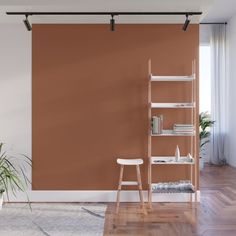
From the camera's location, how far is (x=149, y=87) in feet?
15.1

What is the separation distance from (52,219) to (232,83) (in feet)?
A: 17.3

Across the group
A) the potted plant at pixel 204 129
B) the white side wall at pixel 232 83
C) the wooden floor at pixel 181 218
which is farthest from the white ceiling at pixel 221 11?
the wooden floor at pixel 181 218

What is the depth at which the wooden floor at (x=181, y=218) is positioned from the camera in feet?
11.7

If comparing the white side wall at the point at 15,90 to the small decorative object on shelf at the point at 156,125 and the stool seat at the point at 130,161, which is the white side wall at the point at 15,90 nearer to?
the stool seat at the point at 130,161

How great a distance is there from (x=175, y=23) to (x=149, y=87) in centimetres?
102

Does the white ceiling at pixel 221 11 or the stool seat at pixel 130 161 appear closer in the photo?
the stool seat at pixel 130 161

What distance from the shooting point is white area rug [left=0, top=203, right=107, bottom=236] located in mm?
3570

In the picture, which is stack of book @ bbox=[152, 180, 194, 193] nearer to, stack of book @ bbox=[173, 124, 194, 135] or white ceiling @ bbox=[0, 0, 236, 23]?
stack of book @ bbox=[173, 124, 194, 135]

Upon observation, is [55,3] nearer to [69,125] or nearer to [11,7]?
[11,7]

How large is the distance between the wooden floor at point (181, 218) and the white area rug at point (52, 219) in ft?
0.55

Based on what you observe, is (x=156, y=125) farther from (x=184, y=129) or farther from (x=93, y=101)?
(x=93, y=101)

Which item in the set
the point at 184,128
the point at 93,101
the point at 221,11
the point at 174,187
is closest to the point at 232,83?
the point at 221,11

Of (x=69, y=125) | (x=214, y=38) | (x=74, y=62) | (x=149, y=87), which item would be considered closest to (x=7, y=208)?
(x=69, y=125)

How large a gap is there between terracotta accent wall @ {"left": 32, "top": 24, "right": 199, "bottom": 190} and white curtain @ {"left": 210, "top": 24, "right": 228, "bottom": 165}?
3.28 meters
